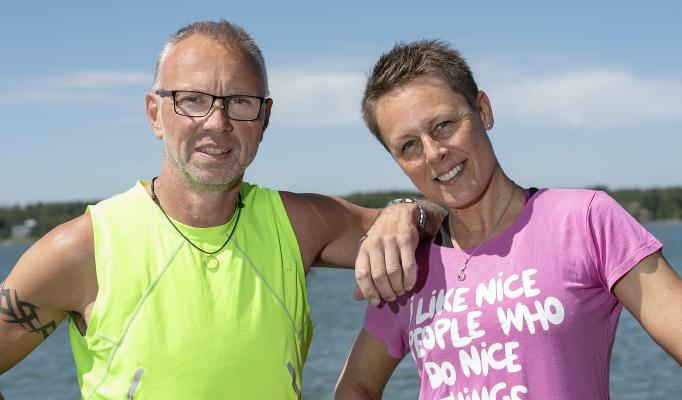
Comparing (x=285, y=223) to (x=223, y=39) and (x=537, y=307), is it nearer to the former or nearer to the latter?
(x=223, y=39)

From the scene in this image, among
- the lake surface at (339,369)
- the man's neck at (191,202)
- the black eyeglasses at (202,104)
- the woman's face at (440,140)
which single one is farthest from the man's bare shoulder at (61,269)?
the lake surface at (339,369)

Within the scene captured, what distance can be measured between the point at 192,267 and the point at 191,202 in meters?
0.29

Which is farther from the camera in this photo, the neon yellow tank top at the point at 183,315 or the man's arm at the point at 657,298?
the neon yellow tank top at the point at 183,315

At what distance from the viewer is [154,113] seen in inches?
135

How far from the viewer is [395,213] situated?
3398 mm

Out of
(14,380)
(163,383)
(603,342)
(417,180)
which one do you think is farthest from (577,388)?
(14,380)

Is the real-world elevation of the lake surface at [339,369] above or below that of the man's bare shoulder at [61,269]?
below

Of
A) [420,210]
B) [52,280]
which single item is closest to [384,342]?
[420,210]

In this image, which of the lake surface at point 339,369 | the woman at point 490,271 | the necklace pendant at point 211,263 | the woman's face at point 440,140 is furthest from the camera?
the lake surface at point 339,369

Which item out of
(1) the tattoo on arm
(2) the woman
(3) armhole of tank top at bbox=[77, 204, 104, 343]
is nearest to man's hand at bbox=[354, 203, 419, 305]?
(2) the woman

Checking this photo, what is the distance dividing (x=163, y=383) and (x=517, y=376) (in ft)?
4.27

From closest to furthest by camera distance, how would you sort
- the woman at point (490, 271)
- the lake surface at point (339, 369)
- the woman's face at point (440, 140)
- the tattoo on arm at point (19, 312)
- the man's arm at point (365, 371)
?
the woman at point (490, 271) → the woman's face at point (440, 140) → the tattoo on arm at point (19, 312) → the man's arm at point (365, 371) → the lake surface at point (339, 369)

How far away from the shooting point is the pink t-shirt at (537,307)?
2771 millimetres

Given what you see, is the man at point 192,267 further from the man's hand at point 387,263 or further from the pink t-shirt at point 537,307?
the pink t-shirt at point 537,307
